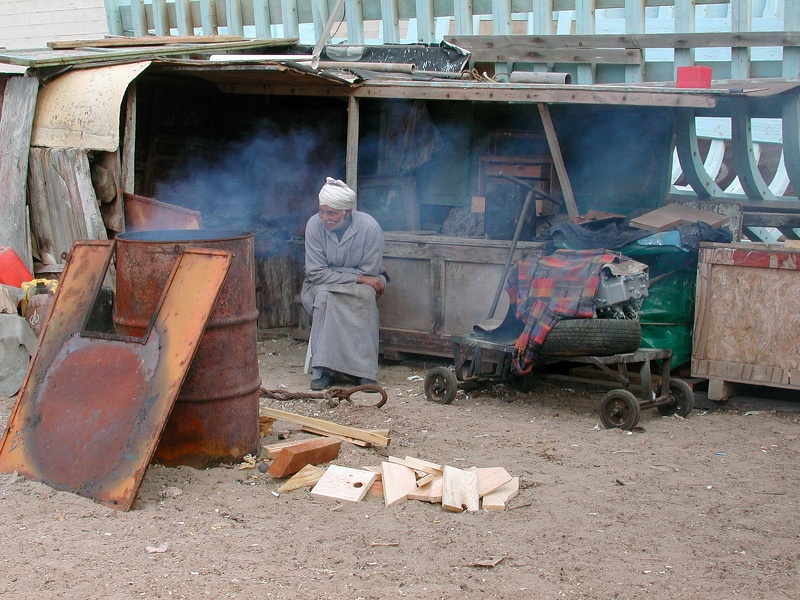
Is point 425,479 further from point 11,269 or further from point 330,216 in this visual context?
point 11,269

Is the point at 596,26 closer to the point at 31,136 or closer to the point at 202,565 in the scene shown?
the point at 31,136

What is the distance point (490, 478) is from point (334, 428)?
Answer: 122 cm

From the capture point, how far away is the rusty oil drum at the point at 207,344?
4.88 m

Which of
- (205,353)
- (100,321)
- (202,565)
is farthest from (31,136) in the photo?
(202,565)

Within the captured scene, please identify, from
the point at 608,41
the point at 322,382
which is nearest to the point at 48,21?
the point at 608,41

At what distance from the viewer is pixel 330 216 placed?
749 centimetres

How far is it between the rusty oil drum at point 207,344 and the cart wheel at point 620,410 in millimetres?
2563

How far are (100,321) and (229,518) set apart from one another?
1.54 m

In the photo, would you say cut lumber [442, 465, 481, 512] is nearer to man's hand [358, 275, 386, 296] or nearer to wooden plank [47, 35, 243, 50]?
man's hand [358, 275, 386, 296]

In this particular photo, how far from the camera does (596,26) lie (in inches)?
392

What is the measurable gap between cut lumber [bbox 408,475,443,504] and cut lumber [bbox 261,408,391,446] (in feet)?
2.69

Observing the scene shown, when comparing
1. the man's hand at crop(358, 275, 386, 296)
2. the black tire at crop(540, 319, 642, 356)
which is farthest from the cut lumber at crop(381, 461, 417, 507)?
the man's hand at crop(358, 275, 386, 296)

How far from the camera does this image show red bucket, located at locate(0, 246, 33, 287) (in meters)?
7.56

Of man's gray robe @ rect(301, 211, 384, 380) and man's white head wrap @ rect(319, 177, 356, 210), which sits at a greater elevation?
man's white head wrap @ rect(319, 177, 356, 210)
